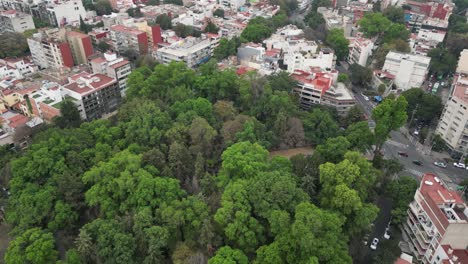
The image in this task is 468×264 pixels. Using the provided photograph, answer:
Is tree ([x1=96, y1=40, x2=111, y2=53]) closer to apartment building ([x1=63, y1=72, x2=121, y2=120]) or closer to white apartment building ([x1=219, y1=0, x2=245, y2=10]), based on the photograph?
apartment building ([x1=63, y1=72, x2=121, y2=120])

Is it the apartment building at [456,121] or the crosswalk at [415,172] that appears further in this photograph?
the apartment building at [456,121]

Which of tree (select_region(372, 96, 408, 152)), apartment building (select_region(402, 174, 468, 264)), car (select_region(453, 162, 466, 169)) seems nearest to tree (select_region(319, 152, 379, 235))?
apartment building (select_region(402, 174, 468, 264))

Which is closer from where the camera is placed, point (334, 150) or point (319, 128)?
point (334, 150)

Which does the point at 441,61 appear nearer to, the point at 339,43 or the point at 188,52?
the point at 339,43

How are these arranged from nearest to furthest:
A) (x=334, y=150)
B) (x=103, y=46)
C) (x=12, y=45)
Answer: (x=334, y=150)
(x=12, y=45)
(x=103, y=46)

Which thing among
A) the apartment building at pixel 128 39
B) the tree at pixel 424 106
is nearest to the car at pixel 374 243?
the tree at pixel 424 106

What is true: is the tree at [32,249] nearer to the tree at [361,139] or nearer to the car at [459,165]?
the tree at [361,139]

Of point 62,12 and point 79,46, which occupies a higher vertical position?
point 62,12

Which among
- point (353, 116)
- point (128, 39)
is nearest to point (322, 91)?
point (353, 116)

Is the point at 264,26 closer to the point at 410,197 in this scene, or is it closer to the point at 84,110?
the point at 84,110
